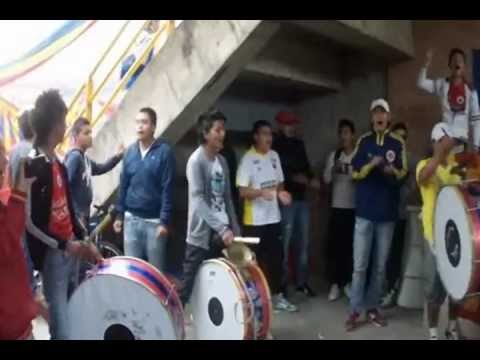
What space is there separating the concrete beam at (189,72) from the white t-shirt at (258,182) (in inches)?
19.8

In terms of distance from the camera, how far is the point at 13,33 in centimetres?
577

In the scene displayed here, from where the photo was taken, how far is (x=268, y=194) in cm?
418

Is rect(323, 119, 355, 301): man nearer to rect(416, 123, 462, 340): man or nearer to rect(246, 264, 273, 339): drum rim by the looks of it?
A: rect(416, 123, 462, 340): man

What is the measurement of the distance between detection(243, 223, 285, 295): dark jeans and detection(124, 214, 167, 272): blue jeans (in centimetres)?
78

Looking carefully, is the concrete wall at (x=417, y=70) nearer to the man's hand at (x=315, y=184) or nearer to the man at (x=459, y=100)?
the man at (x=459, y=100)

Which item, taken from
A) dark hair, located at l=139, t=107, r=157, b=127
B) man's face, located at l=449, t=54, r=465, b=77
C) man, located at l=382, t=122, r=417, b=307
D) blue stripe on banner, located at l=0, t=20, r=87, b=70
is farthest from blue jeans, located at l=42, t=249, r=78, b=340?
blue stripe on banner, located at l=0, t=20, r=87, b=70

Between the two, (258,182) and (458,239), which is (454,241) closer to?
(458,239)

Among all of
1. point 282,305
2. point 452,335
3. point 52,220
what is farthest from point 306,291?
point 52,220

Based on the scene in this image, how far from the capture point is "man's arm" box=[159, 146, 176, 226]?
3.65 m

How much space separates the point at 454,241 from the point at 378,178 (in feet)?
2.73
